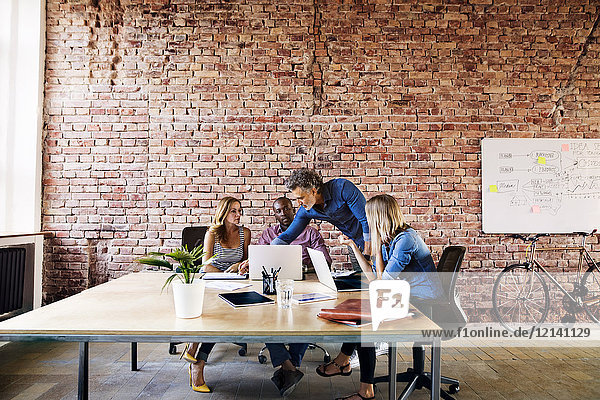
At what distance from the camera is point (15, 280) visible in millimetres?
4184

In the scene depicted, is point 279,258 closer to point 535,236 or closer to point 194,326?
point 194,326

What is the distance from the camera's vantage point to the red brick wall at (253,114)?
15.4 ft

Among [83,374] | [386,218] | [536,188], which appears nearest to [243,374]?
[83,374]

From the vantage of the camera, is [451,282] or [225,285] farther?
[451,282]

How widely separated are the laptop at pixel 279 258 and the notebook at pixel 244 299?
0.45m

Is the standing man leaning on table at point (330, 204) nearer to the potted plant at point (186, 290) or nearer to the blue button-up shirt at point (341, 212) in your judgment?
the blue button-up shirt at point (341, 212)

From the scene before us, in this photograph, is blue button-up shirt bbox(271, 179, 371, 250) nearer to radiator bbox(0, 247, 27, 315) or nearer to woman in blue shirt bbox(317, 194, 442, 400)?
woman in blue shirt bbox(317, 194, 442, 400)

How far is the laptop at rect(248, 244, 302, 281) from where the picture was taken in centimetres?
297

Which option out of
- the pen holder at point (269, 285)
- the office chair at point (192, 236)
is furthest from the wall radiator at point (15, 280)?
the pen holder at point (269, 285)

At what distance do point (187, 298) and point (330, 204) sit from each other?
73.6 inches

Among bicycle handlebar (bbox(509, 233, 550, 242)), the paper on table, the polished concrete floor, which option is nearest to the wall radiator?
the polished concrete floor

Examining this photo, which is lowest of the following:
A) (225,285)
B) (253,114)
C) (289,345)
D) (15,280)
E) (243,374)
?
(243,374)

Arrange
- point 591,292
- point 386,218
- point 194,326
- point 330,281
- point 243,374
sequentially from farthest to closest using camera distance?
1. point 591,292
2. point 243,374
3. point 386,218
4. point 330,281
5. point 194,326

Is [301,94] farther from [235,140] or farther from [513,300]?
[513,300]
